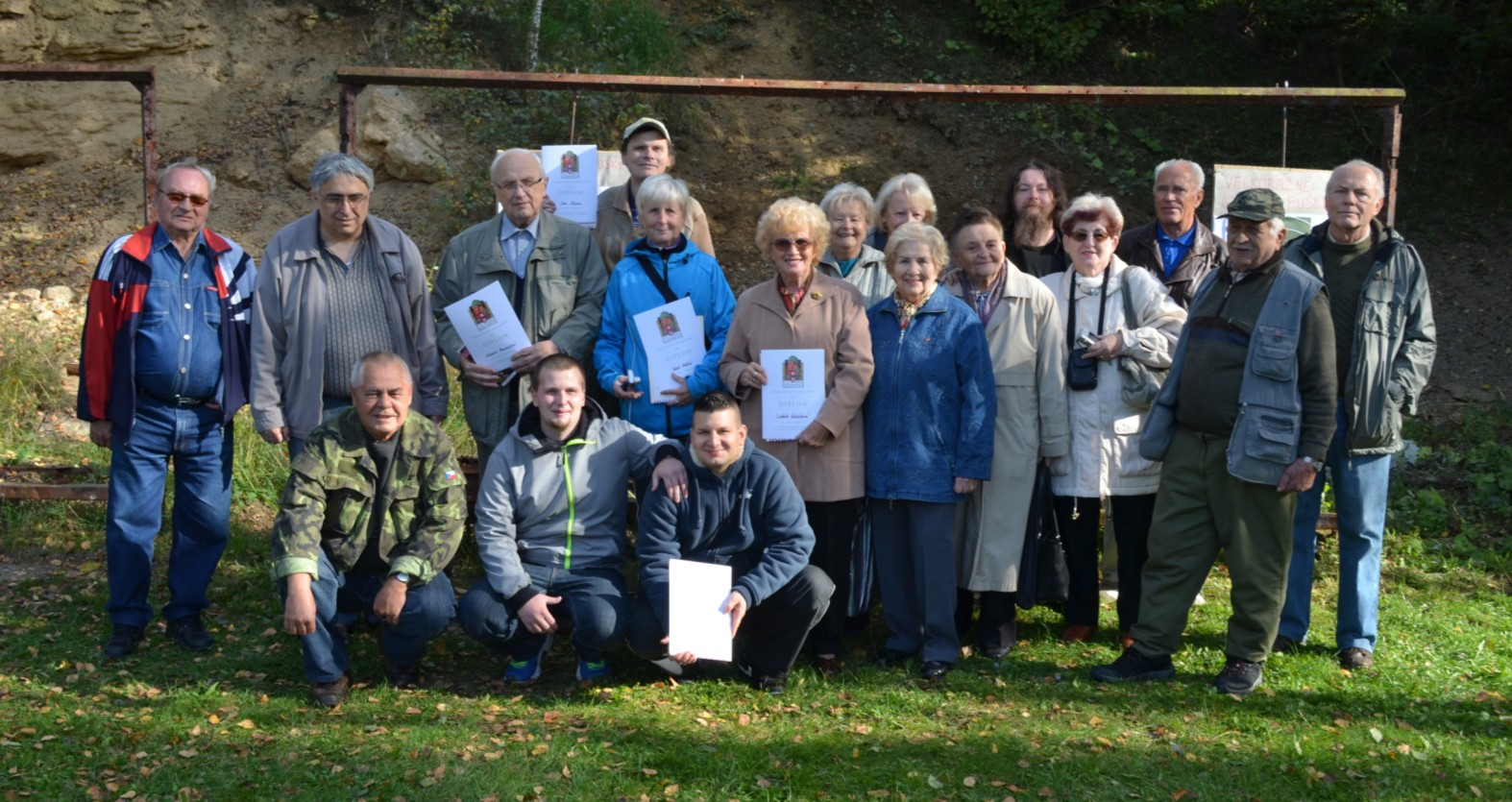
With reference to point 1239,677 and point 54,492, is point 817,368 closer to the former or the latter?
point 1239,677

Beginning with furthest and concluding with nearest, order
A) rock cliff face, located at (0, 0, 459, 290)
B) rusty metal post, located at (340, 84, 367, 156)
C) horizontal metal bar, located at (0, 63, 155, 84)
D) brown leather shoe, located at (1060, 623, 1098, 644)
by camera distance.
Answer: rock cliff face, located at (0, 0, 459, 290) < horizontal metal bar, located at (0, 63, 155, 84) < rusty metal post, located at (340, 84, 367, 156) < brown leather shoe, located at (1060, 623, 1098, 644)

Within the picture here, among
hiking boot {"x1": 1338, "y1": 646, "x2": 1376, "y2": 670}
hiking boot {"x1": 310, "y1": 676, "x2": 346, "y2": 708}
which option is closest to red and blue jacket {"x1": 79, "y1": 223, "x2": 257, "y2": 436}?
hiking boot {"x1": 310, "y1": 676, "x2": 346, "y2": 708}

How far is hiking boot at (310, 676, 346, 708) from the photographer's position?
4.86 m

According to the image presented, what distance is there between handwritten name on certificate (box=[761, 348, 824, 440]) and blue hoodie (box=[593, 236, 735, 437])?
0.31 metres

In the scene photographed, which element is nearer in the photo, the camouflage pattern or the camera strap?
the camouflage pattern

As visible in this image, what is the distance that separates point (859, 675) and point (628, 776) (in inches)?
51.3

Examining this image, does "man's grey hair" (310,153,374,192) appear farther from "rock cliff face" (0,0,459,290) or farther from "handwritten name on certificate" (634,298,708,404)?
"rock cliff face" (0,0,459,290)

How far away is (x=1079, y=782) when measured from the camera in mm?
4297

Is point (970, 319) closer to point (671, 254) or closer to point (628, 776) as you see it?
point (671, 254)

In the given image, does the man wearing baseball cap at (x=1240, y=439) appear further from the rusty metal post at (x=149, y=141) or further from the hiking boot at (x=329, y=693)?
the rusty metal post at (x=149, y=141)

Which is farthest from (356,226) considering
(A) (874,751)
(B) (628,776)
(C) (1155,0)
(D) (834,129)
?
(C) (1155,0)

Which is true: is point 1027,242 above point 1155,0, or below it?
below

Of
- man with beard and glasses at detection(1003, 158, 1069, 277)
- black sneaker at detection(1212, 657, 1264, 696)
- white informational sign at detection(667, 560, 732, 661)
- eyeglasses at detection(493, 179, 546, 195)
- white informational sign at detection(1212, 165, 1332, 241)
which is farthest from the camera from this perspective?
white informational sign at detection(1212, 165, 1332, 241)

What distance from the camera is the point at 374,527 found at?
5.05 meters
